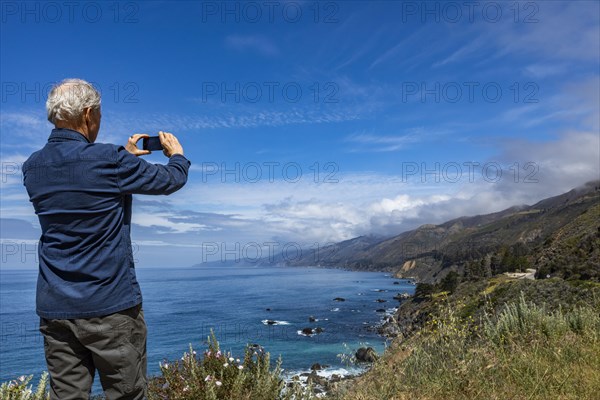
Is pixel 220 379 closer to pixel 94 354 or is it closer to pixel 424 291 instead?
pixel 94 354

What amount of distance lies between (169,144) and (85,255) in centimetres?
93

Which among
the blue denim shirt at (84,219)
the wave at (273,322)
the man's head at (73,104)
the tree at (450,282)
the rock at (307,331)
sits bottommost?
the wave at (273,322)

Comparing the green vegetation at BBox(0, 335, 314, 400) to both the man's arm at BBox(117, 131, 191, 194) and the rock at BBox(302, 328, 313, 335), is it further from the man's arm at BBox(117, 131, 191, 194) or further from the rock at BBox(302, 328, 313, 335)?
A: the rock at BBox(302, 328, 313, 335)

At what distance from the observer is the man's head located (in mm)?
2639

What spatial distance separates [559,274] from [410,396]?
38.7 meters

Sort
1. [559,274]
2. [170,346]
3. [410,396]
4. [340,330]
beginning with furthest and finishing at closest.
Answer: [340,330], [170,346], [559,274], [410,396]

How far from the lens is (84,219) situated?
8.25 ft

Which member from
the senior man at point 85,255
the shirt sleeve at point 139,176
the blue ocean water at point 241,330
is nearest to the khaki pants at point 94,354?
the senior man at point 85,255

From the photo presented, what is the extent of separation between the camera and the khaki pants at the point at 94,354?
2.48m

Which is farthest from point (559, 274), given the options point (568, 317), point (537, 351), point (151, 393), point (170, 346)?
point (170, 346)

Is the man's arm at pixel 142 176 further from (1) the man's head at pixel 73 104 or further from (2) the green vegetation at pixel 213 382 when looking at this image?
(2) the green vegetation at pixel 213 382

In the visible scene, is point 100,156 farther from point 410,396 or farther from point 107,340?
point 410,396

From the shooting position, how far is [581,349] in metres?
5.15

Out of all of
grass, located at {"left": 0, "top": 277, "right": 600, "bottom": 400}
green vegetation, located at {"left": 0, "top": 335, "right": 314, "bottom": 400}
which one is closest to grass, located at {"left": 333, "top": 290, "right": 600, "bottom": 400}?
grass, located at {"left": 0, "top": 277, "right": 600, "bottom": 400}
